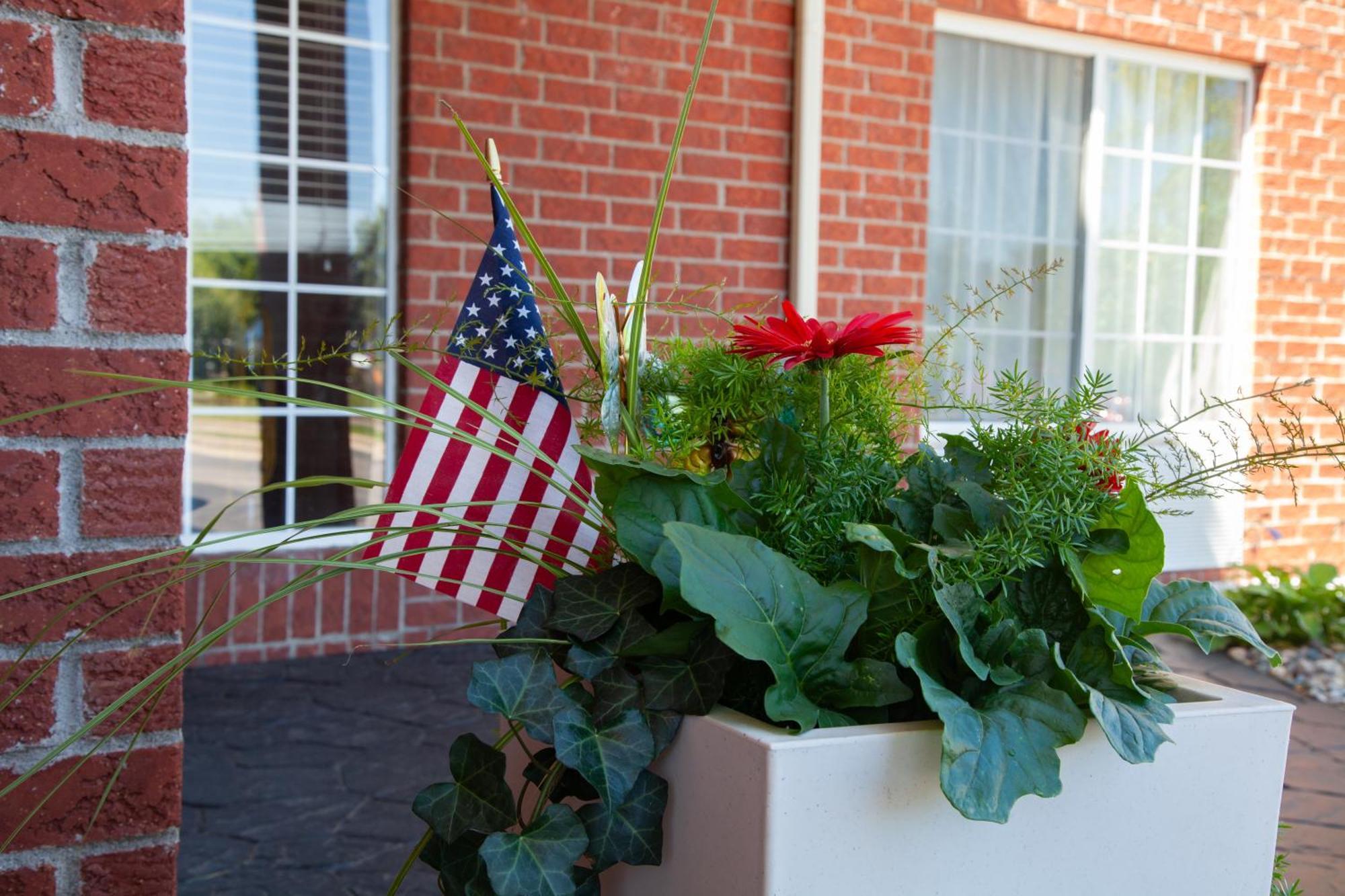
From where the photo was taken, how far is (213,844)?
7.71 ft

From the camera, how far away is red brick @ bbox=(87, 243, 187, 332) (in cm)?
97

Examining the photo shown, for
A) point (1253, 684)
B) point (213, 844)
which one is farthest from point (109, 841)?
point (1253, 684)

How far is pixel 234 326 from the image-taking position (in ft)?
12.8

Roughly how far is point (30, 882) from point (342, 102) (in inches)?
133

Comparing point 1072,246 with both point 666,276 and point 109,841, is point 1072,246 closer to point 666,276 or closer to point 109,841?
point 666,276

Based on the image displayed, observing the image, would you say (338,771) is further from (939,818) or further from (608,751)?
(939,818)

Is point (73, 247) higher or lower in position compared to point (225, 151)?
lower

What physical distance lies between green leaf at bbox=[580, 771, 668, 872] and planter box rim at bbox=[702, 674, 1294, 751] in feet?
0.23

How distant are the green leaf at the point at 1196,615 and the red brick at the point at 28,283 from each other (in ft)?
2.98

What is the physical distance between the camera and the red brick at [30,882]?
3.15ft

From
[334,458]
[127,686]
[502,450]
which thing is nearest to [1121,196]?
[334,458]

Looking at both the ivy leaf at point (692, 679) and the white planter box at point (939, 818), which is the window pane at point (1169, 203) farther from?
the ivy leaf at point (692, 679)

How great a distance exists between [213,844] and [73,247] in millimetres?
1745

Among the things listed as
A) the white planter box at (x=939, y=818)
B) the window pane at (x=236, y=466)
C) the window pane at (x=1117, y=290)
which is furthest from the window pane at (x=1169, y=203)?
the white planter box at (x=939, y=818)
